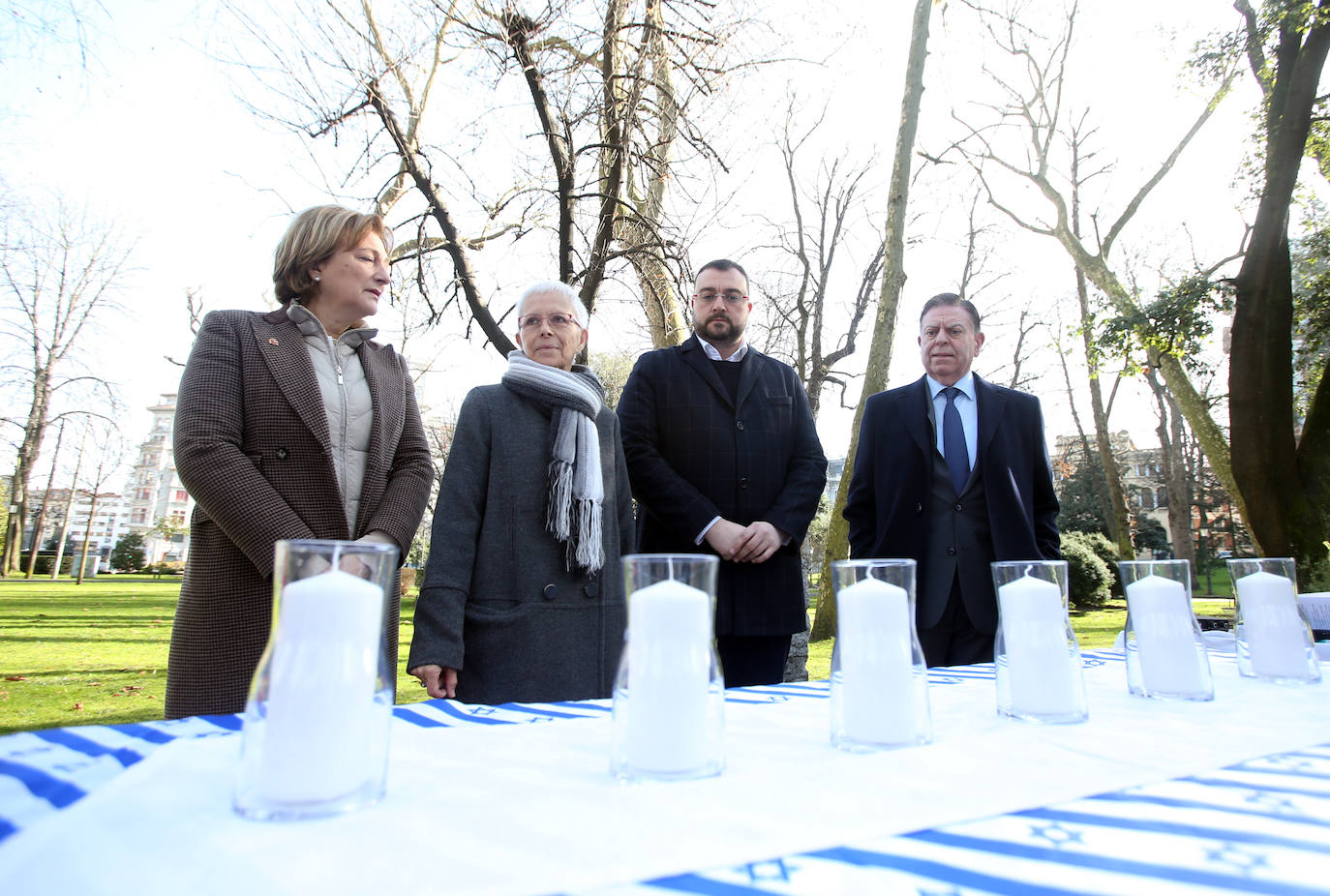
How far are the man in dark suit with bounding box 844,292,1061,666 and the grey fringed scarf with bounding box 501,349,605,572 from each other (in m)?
1.22

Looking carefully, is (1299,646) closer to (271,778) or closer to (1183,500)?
(271,778)

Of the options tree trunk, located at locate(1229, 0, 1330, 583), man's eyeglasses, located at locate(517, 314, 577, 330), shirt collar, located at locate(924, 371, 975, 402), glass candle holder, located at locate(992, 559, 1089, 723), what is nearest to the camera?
glass candle holder, located at locate(992, 559, 1089, 723)

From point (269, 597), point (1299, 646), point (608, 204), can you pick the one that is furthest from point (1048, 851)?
point (608, 204)

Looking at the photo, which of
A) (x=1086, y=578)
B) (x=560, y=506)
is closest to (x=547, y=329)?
(x=560, y=506)

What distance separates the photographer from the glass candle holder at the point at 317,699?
2.33 feet

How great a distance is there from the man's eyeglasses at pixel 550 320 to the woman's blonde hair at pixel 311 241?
0.56 m

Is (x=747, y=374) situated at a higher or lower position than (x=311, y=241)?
lower

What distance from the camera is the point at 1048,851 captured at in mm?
655

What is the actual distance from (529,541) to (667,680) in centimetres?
139

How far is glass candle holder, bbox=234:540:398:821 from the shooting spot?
71 cm

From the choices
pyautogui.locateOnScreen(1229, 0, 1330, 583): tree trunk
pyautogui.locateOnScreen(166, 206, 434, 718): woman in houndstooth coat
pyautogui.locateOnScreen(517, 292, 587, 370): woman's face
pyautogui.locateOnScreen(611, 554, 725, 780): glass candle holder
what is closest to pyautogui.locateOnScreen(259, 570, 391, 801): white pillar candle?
pyautogui.locateOnScreen(611, 554, 725, 780): glass candle holder

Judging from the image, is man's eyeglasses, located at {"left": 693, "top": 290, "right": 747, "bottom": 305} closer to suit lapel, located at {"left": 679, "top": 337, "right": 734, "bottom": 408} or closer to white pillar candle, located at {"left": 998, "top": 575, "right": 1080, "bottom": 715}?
suit lapel, located at {"left": 679, "top": 337, "right": 734, "bottom": 408}

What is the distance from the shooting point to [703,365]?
3084 mm

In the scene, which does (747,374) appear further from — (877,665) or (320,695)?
(320,695)
